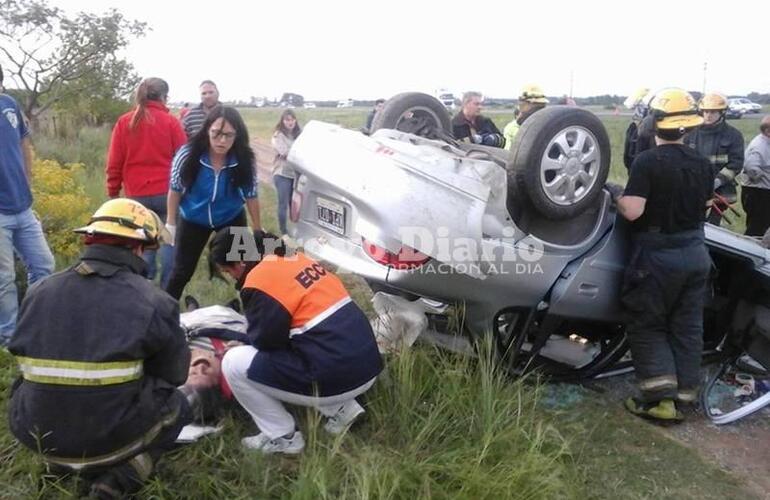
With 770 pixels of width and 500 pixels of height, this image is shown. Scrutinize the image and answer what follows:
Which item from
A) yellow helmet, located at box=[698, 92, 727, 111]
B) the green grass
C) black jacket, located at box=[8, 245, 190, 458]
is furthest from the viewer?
yellow helmet, located at box=[698, 92, 727, 111]

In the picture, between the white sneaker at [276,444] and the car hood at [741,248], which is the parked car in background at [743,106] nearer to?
the car hood at [741,248]

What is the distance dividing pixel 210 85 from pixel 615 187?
12.4 feet

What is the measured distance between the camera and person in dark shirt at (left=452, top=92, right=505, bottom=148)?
618 cm

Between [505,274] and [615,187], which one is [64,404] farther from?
[615,187]

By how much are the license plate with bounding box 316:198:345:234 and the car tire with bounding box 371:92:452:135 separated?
0.88 meters

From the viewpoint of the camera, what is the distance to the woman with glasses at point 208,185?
393 cm

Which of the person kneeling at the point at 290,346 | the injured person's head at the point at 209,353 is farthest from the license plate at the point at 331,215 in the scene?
the injured person's head at the point at 209,353

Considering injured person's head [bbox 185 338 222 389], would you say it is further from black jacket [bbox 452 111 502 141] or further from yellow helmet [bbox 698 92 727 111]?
yellow helmet [bbox 698 92 727 111]

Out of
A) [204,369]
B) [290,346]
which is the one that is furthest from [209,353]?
[290,346]

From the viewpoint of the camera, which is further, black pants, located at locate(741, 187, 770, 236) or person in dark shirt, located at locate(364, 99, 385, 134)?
black pants, located at locate(741, 187, 770, 236)

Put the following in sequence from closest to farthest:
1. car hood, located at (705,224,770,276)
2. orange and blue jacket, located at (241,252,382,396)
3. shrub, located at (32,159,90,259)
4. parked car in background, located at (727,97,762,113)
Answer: orange and blue jacket, located at (241,252,382,396)
car hood, located at (705,224,770,276)
shrub, located at (32,159,90,259)
parked car in background, located at (727,97,762,113)

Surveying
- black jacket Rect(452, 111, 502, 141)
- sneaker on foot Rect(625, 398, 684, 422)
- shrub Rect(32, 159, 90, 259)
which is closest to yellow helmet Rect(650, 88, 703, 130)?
sneaker on foot Rect(625, 398, 684, 422)

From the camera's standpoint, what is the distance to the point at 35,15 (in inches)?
447

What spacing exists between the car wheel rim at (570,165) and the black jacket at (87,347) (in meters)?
1.78
